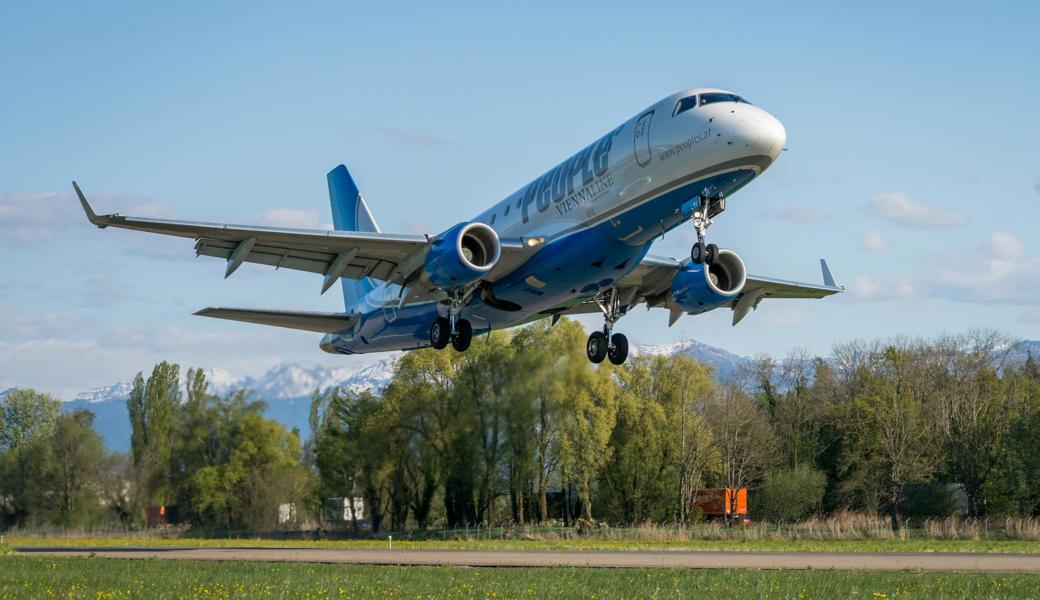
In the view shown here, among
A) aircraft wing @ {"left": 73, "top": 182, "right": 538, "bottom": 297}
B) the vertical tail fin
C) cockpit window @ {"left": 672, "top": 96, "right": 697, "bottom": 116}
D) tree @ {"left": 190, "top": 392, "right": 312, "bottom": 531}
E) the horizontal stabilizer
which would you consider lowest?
tree @ {"left": 190, "top": 392, "right": 312, "bottom": 531}

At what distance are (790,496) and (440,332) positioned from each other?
3586 centimetres

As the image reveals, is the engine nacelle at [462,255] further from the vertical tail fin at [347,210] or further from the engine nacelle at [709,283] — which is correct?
the vertical tail fin at [347,210]

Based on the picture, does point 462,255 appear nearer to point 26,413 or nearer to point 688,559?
point 688,559

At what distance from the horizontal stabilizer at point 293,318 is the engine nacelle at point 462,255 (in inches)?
330

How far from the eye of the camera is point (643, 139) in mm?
26922

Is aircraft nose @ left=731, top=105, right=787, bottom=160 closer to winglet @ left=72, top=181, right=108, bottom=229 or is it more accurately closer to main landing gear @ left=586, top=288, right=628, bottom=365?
main landing gear @ left=586, top=288, right=628, bottom=365

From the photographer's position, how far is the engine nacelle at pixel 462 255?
2834 cm

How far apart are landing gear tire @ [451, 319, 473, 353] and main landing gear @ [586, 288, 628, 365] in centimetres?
448

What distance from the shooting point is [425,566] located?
3006 centimetres

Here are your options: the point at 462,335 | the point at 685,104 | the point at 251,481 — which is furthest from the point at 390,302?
the point at 251,481

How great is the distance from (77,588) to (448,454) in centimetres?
3546

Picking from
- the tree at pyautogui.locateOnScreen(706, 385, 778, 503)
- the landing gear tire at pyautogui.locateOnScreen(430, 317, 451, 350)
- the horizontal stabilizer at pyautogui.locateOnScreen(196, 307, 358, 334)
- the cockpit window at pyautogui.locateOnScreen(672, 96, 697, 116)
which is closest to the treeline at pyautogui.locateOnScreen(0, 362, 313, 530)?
the tree at pyautogui.locateOnScreen(706, 385, 778, 503)

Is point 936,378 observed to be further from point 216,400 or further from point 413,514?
point 216,400

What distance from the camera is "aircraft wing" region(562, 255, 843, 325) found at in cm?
3344
